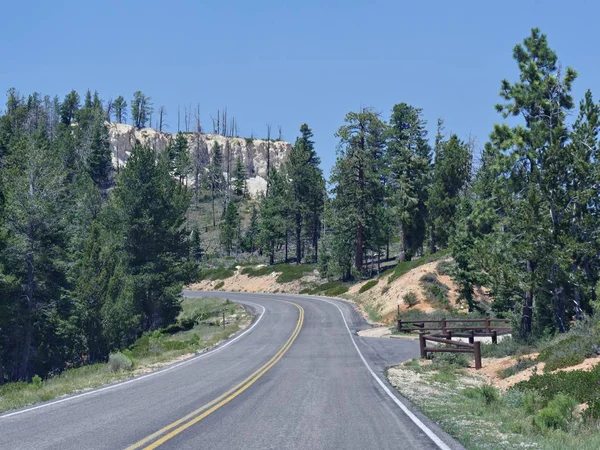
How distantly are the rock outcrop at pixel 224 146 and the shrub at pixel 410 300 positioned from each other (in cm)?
11872

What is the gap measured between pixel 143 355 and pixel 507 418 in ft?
66.6

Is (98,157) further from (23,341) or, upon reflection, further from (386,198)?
(23,341)

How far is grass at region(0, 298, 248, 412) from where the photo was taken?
14.8 meters

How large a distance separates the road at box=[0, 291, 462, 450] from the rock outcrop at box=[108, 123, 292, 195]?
144 metres

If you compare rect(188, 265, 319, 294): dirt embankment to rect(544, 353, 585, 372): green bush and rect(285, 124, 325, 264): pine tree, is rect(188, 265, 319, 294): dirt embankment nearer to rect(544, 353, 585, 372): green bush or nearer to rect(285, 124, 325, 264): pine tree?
rect(285, 124, 325, 264): pine tree

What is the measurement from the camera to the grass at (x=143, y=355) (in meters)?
14.8

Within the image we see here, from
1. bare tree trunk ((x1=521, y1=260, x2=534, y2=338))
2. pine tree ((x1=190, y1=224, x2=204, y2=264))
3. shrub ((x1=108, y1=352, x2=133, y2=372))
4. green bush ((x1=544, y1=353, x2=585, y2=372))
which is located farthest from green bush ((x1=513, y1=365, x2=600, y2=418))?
pine tree ((x1=190, y1=224, x2=204, y2=264))

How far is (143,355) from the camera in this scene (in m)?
26.9

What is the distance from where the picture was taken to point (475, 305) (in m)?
39.2

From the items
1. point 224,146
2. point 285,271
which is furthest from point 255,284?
point 224,146

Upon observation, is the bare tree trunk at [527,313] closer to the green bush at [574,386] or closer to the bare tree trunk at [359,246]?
the green bush at [574,386]

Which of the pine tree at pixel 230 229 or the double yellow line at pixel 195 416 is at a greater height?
the pine tree at pixel 230 229

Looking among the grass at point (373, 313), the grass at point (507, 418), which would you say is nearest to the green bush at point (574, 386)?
the grass at point (507, 418)

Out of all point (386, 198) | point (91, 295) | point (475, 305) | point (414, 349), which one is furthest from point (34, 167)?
point (386, 198)
